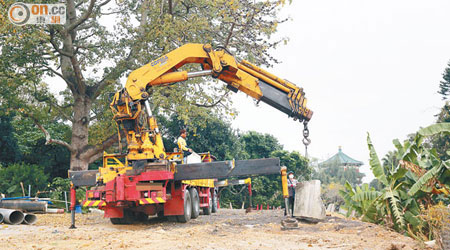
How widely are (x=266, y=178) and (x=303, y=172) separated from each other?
4.00 m

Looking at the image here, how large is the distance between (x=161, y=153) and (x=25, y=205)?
6.32 m

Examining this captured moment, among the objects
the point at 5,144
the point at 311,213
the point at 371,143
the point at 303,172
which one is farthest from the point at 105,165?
the point at 303,172

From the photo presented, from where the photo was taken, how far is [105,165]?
44.5 feet

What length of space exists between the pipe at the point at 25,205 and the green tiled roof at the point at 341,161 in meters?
45.6

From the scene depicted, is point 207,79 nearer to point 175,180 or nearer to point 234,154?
point 175,180

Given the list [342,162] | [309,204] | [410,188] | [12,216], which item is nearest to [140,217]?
[12,216]

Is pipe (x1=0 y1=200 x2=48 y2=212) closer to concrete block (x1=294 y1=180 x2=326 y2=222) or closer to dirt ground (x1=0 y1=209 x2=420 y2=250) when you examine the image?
dirt ground (x1=0 y1=209 x2=420 y2=250)

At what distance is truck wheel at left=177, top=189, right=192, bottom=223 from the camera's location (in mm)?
13113

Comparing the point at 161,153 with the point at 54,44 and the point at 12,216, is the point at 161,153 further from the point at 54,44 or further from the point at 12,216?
the point at 54,44

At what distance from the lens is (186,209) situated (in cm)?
1326

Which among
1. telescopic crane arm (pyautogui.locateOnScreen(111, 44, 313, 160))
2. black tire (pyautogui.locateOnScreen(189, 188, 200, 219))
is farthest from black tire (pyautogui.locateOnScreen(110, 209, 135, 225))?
black tire (pyautogui.locateOnScreen(189, 188, 200, 219))

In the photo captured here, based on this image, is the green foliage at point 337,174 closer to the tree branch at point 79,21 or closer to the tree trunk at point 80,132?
the tree trunk at point 80,132

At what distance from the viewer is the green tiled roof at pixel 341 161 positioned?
5859 centimetres

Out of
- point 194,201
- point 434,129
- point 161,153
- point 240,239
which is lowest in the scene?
point 240,239
